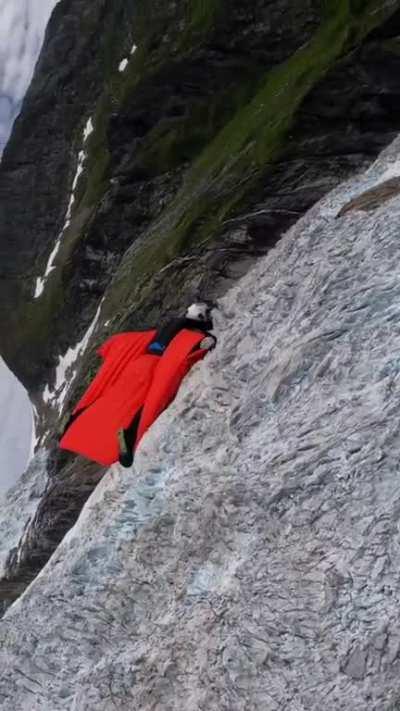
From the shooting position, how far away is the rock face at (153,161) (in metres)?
26.2

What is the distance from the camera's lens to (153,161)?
63406 mm

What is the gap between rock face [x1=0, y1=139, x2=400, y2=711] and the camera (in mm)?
11250

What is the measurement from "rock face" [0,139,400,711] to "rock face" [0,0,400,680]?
0.83m

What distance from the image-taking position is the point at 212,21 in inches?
2354

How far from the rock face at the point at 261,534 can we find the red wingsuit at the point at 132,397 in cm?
48

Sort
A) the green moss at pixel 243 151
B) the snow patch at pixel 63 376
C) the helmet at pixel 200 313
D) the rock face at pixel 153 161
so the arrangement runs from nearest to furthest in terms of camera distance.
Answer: the helmet at pixel 200 313, the rock face at pixel 153 161, the green moss at pixel 243 151, the snow patch at pixel 63 376

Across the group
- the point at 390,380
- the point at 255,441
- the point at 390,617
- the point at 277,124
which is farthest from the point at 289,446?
the point at 277,124

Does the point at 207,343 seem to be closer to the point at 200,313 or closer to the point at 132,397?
the point at 200,313

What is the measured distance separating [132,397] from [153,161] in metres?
48.8

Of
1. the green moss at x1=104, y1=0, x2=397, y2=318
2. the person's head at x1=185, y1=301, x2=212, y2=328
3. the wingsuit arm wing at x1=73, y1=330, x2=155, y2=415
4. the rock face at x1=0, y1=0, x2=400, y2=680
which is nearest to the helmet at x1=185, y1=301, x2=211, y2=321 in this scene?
the person's head at x1=185, y1=301, x2=212, y2=328

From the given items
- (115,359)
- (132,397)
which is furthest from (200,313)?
(132,397)

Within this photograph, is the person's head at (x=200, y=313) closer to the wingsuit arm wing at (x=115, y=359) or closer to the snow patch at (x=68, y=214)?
the wingsuit arm wing at (x=115, y=359)

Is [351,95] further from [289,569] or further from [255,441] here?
[289,569]

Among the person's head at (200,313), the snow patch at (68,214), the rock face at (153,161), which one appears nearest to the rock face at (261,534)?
the person's head at (200,313)
